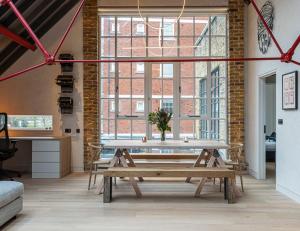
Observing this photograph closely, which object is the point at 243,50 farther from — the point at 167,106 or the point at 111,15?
the point at 111,15

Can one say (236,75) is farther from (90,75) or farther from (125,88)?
(90,75)

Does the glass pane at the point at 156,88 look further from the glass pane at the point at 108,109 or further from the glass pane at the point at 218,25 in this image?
the glass pane at the point at 218,25

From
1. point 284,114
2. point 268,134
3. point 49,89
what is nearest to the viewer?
point 284,114

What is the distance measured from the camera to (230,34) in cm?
708

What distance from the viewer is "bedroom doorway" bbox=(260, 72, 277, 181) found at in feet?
Answer: 20.6

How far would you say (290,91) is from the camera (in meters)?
4.76

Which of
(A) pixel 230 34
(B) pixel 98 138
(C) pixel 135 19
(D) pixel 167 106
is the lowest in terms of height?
(B) pixel 98 138

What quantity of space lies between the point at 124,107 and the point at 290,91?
3.81m

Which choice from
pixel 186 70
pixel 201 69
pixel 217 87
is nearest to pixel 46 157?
pixel 186 70

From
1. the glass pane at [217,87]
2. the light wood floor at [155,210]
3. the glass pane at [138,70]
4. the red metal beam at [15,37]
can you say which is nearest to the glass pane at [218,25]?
the glass pane at [217,87]

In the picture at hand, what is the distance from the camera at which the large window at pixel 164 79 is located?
7.36 metres

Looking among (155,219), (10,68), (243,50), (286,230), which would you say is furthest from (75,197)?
(243,50)

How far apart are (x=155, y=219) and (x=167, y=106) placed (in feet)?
12.6

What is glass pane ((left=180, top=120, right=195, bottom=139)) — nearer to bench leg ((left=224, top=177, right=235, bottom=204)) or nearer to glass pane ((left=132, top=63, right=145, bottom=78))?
glass pane ((left=132, top=63, right=145, bottom=78))
